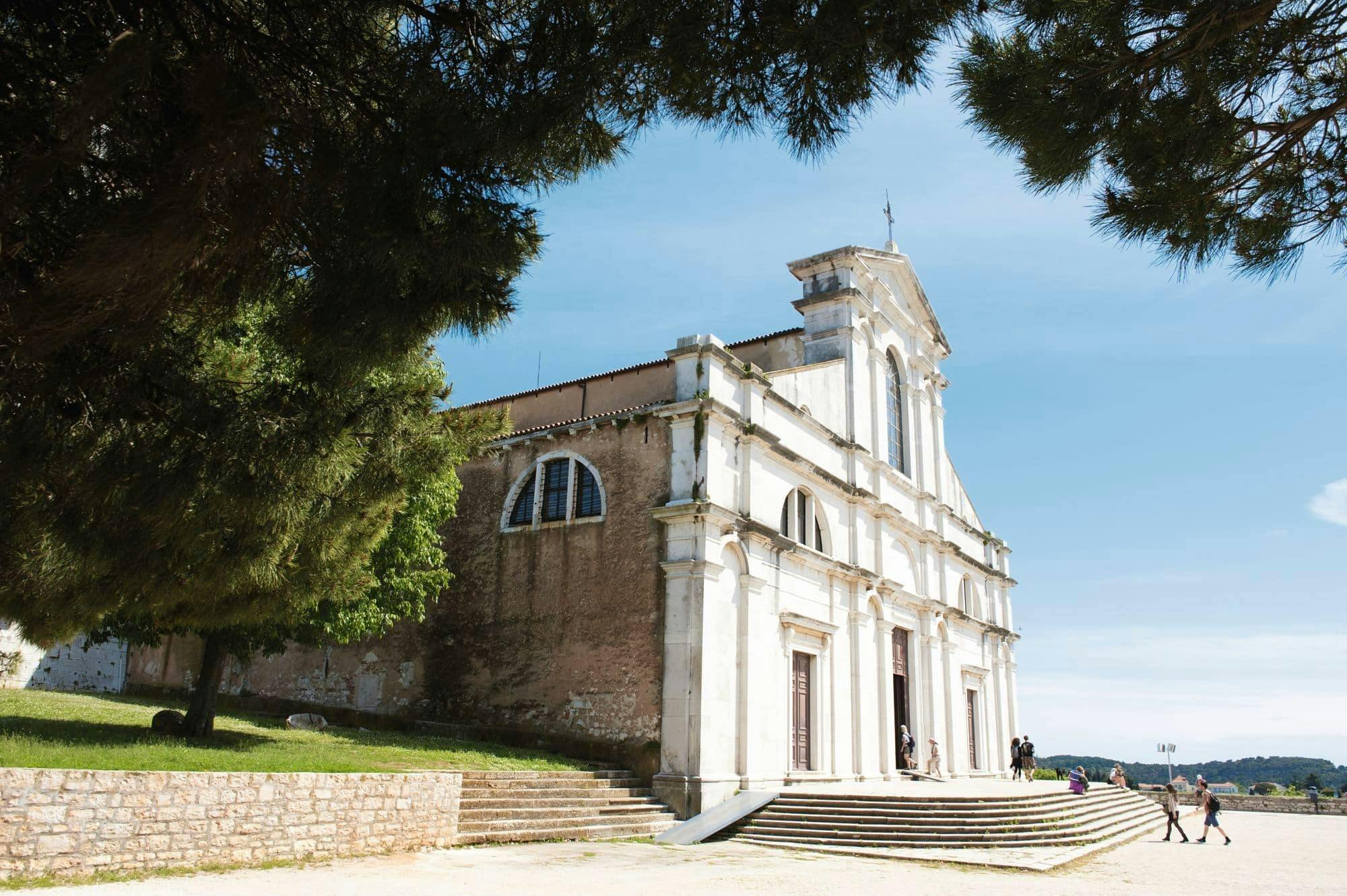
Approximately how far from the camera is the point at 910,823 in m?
15.7

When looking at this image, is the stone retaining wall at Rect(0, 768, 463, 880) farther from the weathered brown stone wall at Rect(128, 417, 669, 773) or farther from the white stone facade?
the white stone facade

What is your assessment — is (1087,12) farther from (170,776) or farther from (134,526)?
(170,776)

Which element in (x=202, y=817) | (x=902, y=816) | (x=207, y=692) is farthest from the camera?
(x=902, y=816)

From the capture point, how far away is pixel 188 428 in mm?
7250

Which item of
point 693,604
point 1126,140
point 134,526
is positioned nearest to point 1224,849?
point 693,604

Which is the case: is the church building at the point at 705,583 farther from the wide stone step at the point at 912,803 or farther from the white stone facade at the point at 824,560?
the wide stone step at the point at 912,803

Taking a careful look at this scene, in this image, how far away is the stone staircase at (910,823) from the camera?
15.2 meters

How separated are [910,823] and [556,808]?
5838mm

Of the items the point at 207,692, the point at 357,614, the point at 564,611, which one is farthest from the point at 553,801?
the point at 207,692

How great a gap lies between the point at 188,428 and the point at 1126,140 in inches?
283

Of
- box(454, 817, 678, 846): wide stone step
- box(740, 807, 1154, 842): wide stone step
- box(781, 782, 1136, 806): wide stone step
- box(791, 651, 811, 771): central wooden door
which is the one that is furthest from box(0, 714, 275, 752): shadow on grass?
box(791, 651, 811, 771): central wooden door

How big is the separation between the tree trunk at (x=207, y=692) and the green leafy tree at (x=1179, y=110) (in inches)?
540

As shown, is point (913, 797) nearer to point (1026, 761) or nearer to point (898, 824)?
point (898, 824)

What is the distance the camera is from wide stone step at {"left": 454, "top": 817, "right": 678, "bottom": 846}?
1302 cm
